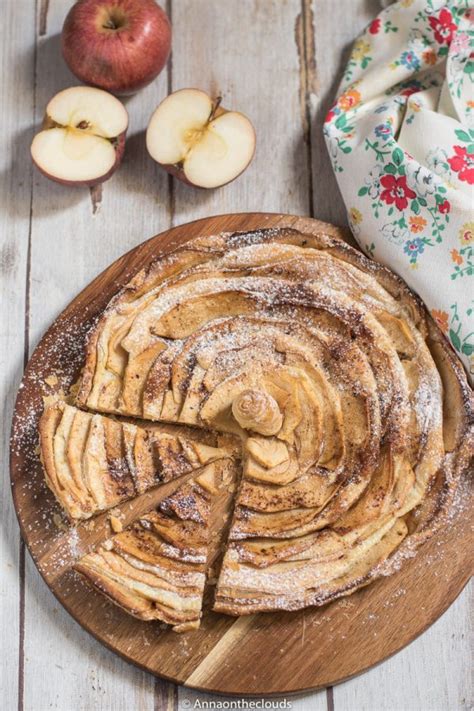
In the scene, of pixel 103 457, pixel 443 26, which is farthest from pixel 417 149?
pixel 103 457

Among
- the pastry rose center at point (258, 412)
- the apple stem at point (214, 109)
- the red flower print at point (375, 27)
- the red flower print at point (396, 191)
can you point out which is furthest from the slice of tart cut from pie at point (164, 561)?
the red flower print at point (375, 27)

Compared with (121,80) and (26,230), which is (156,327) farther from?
(121,80)

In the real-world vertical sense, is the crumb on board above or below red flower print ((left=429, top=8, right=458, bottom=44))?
below

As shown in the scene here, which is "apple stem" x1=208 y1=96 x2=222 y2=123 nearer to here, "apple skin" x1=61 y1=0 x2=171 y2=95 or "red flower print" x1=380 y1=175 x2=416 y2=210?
"apple skin" x1=61 y1=0 x2=171 y2=95

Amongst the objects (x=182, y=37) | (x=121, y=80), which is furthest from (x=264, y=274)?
(x=182, y=37)

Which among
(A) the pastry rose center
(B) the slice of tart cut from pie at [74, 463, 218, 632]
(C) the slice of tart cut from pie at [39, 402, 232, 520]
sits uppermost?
(A) the pastry rose center

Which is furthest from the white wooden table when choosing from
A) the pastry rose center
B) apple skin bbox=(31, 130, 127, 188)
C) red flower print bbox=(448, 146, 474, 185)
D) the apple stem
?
the pastry rose center
